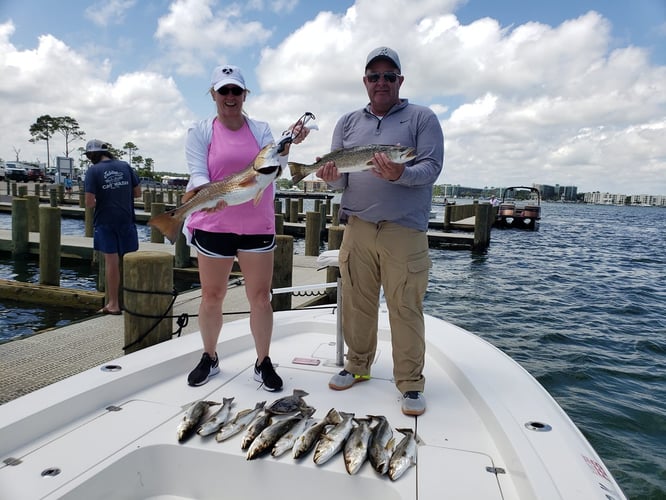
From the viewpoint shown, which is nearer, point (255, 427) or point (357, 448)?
point (357, 448)

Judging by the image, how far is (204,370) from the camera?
294cm

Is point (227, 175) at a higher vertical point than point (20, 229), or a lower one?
higher

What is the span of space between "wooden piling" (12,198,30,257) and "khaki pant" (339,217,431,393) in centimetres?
1141

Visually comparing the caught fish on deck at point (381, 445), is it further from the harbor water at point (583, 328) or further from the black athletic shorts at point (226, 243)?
the harbor water at point (583, 328)

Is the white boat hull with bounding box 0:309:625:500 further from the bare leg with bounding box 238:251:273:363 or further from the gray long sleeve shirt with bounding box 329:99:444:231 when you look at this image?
the gray long sleeve shirt with bounding box 329:99:444:231

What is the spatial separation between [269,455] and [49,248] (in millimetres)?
7698

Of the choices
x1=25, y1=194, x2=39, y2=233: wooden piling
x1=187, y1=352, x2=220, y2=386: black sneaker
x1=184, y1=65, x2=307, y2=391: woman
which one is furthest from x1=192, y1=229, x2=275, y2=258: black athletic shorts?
x1=25, y1=194, x2=39, y2=233: wooden piling

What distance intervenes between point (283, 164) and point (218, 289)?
35.3 inches

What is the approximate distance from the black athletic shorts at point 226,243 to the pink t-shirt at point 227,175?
31mm

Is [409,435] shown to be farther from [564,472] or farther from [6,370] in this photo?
[6,370]

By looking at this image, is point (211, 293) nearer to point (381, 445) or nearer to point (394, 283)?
point (394, 283)

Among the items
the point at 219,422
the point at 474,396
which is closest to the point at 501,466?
the point at 474,396

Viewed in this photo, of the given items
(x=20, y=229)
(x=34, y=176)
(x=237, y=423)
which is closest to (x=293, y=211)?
(x=20, y=229)

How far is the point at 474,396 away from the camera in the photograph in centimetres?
267
